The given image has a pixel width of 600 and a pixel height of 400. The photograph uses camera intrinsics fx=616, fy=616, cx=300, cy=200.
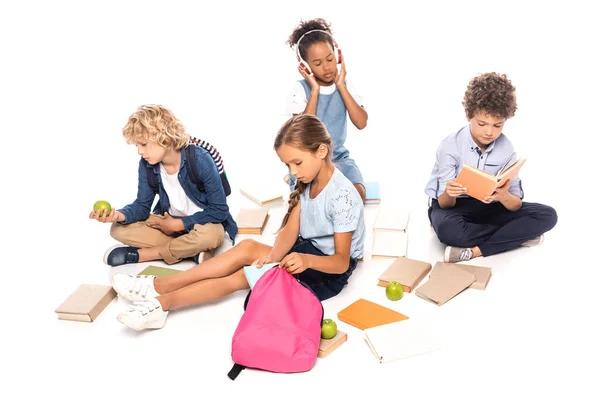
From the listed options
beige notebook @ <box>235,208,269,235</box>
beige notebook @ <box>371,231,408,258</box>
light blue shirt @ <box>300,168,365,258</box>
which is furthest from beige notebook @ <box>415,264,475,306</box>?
beige notebook @ <box>235,208,269,235</box>

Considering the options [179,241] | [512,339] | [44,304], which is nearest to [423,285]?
[512,339]

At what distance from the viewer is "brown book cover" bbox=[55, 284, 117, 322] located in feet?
9.44

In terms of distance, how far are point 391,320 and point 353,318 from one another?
17 centimetres

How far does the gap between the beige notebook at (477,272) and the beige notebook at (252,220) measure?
108cm

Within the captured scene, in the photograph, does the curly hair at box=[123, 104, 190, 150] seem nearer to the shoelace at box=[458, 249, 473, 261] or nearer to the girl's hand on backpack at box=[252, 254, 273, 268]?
the girl's hand on backpack at box=[252, 254, 273, 268]

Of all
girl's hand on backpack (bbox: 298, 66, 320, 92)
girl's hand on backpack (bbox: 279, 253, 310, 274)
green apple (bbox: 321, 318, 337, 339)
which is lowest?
green apple (bbox: 321, 318, 337, 339)

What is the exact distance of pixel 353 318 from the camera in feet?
8.98

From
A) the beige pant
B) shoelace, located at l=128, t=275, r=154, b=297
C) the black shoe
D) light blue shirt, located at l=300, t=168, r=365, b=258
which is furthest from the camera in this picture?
the black shoe

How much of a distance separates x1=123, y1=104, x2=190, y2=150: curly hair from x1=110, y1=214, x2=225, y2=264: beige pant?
0.50m

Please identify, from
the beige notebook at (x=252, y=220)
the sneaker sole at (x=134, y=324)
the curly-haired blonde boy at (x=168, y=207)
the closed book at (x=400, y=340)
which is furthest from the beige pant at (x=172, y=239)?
the closed book at (x=400, y=340)

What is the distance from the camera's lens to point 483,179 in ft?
9.50

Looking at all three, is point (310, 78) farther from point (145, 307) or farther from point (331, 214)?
point (145, 307)

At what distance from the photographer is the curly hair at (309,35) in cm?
353

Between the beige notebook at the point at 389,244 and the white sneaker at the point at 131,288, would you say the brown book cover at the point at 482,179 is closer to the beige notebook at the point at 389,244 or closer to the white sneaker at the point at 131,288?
the beige notebook at the point at 389,244
